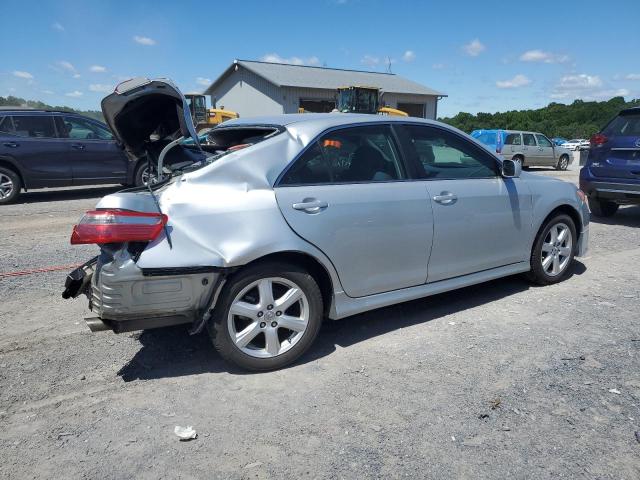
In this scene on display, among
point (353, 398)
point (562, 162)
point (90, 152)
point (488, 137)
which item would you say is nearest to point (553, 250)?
point (353, 398)

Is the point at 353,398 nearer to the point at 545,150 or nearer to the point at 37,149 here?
the point at 37,149

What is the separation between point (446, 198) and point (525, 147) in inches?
738

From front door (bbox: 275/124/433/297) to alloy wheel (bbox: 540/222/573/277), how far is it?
1714mm

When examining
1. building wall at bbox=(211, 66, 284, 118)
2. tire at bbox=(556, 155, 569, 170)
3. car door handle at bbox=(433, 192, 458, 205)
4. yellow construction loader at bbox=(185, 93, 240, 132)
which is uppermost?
building wall at bbox=(211, 66, 284, 118)

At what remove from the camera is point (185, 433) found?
276 centimetres

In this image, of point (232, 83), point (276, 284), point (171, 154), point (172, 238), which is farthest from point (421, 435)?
point (232, 83)

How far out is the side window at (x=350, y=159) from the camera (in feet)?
11.6

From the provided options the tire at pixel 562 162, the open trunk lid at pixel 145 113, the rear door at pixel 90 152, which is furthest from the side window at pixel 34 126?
the tire at pixel 562 162

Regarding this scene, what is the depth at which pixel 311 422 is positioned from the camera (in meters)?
2.88

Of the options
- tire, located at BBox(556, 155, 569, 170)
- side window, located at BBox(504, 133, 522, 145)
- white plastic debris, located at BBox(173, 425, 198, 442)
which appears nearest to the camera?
white plastic debris, located at BBox(173, 425, 198, 442)

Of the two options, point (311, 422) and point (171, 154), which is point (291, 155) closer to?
point (171, 154)

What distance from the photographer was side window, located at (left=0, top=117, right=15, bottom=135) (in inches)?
412

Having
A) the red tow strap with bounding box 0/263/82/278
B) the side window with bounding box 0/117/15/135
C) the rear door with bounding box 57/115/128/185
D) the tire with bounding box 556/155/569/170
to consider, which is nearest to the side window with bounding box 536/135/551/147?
the tire with bounding box 556/155/569/170

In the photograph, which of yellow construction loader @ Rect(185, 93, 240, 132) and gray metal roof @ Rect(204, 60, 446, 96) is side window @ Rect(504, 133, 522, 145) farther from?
gray metal roof @ Rect(204, 60, 446, 96)
